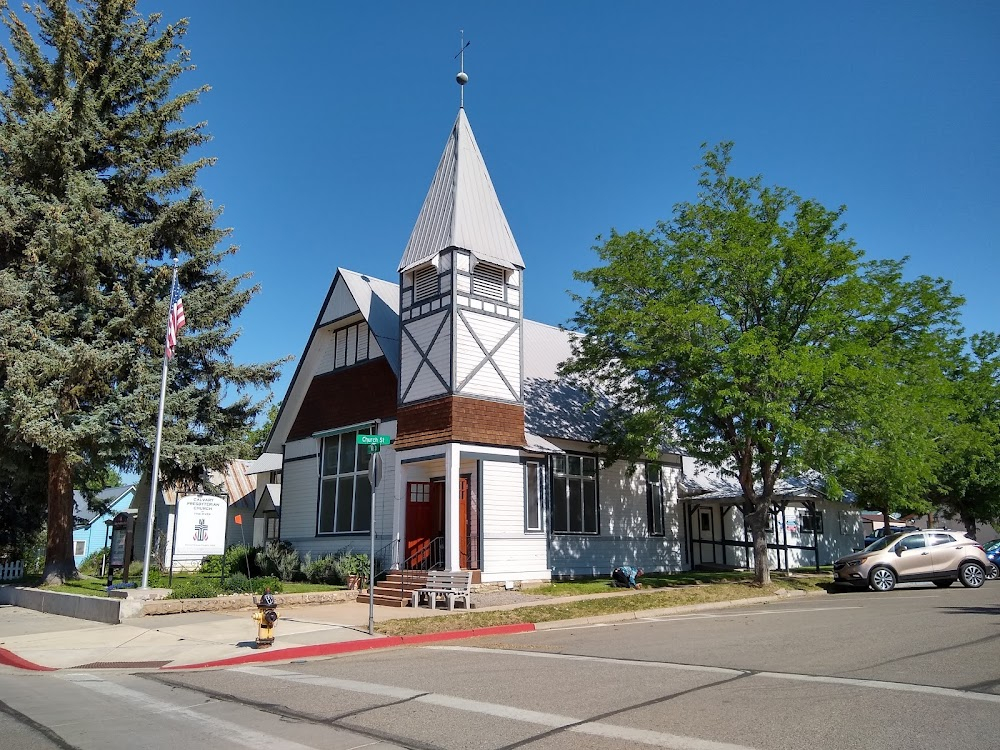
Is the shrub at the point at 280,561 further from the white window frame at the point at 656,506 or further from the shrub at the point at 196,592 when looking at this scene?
the white window frame at the point at 656,506

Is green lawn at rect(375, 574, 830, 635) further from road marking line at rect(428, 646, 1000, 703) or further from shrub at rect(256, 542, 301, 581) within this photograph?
shrub at rect(256, 542, 301, 581)

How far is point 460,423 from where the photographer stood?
802 inches

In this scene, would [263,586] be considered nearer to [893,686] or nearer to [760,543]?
[760,543]

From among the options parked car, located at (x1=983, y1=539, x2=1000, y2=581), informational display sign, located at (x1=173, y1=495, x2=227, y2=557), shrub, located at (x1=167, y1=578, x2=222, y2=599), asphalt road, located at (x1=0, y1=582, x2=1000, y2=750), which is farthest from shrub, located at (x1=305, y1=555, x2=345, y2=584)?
parked car, located at (x1=983, y1=539, x2=1000, y2=581)

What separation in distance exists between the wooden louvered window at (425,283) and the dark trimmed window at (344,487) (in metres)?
4.70

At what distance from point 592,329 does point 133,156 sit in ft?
51.0

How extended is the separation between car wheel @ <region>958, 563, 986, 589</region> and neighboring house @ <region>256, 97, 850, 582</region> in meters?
8.66

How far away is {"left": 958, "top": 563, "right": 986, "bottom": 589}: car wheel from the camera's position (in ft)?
69.8

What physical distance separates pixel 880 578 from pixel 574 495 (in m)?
8.89

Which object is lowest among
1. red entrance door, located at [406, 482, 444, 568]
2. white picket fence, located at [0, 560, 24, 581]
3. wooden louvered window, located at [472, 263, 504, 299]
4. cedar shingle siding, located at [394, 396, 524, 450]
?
white picket fence, located at [0, 560, 24, 581]

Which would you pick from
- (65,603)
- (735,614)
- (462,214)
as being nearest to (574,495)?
(735,614)

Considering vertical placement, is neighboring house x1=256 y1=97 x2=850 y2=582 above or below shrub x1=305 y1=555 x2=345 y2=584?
above

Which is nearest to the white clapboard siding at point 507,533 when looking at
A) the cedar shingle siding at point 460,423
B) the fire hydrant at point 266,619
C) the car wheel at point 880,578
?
the cedar shingle siding at point 460,423

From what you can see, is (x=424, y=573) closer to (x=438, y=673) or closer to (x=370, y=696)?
(x=438, y=673)
